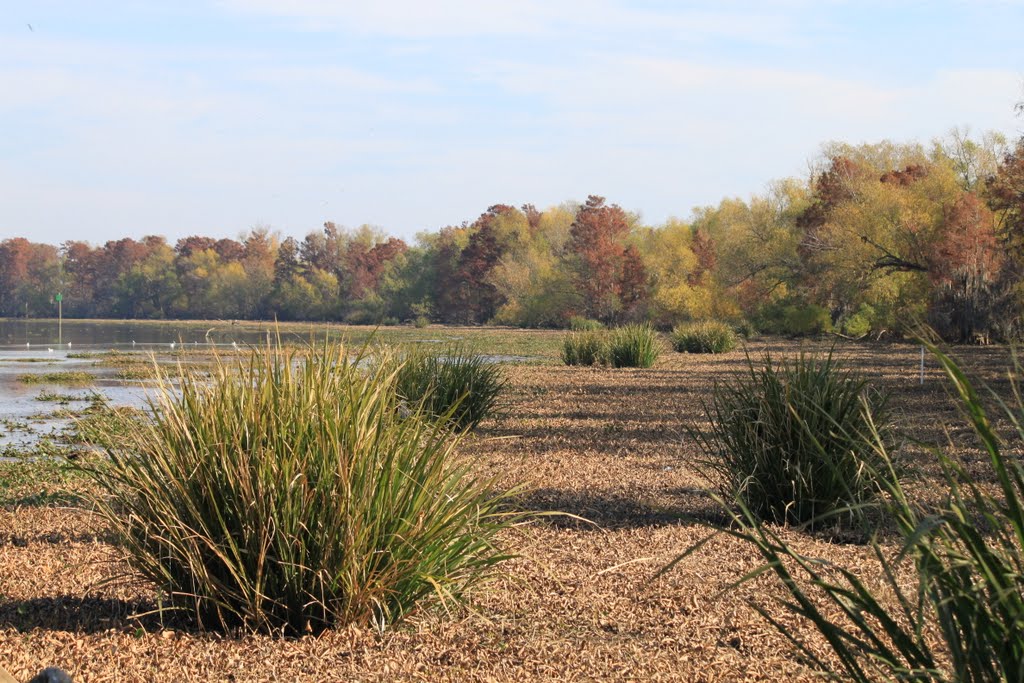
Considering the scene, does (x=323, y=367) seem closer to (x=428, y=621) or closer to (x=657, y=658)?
(x=428, y=621)

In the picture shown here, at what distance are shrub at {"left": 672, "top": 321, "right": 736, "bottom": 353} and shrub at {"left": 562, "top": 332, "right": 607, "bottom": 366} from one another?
21.3 feet

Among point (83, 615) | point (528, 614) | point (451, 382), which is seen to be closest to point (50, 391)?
point (451, 382)

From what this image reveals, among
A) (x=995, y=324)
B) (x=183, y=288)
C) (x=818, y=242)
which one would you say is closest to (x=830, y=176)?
(x=818, y=242)

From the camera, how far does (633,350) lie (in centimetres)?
2483

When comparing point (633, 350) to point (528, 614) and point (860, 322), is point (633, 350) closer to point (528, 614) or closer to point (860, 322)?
point (860, 322)

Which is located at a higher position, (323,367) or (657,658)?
(323,367)

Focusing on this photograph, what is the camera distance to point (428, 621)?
4.72 m

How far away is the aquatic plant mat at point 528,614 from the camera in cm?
419

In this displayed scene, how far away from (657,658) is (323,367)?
1.91 metres

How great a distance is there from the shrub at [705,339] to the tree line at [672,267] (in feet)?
16.2

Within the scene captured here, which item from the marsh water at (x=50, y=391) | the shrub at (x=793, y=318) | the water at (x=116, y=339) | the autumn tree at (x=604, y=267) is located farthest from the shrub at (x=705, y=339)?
the autumn tree at (x=604, y=267)

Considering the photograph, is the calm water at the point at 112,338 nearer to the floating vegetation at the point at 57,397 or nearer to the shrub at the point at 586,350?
the floating vegetation at the point at 57,397

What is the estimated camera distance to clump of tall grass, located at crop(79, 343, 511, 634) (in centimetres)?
445

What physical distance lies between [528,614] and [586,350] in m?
21.2
